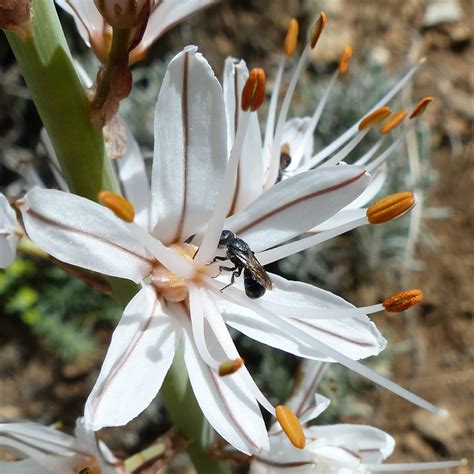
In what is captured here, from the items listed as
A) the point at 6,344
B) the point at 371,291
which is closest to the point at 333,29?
the point at 371,291

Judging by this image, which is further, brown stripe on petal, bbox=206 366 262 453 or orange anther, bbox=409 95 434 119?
orange anther, bbox=409 95 434 119

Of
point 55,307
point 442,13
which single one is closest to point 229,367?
point 55,307

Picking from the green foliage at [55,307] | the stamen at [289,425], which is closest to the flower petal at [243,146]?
the stamen at [289,425]

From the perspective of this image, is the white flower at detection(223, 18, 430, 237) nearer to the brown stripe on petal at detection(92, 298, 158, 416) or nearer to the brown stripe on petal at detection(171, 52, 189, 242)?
the brown stripe on petal at detection(171, 52, 189, 242)

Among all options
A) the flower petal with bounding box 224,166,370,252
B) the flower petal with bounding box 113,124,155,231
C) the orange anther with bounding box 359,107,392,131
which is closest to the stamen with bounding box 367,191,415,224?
the flower petal with bounding box 224,166,370,252

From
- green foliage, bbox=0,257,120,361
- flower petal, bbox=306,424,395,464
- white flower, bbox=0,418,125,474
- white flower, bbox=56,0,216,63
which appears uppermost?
white flower, bbox=56,0,216,63

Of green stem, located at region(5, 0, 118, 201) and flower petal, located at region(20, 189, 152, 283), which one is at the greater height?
green stem, located at region(5, 0, 118, 201)

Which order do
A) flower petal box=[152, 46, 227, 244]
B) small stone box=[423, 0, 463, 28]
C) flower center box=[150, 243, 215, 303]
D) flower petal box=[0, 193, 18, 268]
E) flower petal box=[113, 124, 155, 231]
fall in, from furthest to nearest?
small stone box=[423, 0, 463, 28] → flower petal box=[113, 124, 155, 231] → flower center box=[150, 243, 215, 303] → flower petal box=[152, 46, 227, 244] → flower petal box=[0, 193, 18, 268]
